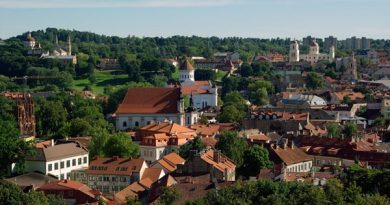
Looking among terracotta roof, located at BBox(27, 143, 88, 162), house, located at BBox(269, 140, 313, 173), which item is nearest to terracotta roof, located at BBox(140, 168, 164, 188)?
terracotta roof, located at BBox(27, 143, 88, 162)

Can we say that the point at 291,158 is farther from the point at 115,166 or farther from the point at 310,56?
the point at 310,56

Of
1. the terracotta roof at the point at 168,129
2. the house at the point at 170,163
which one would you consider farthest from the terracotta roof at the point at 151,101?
the house at the point at 170,163

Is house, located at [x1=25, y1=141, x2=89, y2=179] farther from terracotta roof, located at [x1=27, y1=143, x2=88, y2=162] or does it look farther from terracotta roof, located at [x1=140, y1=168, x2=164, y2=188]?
terracotta roof, located at [x1=140, y1=168, x2=164, y2=188]

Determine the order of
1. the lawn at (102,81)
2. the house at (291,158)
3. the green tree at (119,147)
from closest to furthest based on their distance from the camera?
the house at (291,158) < the green tree at (119,147) < the lawn at (102,81)

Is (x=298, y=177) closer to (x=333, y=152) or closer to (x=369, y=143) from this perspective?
(x=333, y=152)

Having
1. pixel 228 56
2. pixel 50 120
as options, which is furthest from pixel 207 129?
pixel 228 56

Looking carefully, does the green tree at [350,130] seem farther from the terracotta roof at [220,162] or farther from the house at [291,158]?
the terracotta roof at [220,162]
